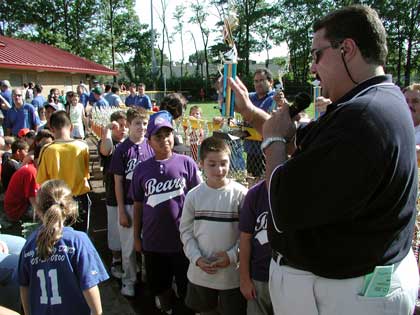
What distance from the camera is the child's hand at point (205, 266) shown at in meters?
2.63

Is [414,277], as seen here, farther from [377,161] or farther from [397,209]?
[377,161]

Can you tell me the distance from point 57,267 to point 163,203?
44.7 inches

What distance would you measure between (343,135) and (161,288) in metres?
2.59

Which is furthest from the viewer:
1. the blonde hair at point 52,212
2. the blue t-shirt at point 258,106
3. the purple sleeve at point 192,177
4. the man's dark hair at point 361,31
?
the blue t-shirt at point 258,106

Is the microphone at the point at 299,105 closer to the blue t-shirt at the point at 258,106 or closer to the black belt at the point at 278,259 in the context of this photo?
the black belt at the point at 278,259

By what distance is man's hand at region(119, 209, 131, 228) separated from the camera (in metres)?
3.75

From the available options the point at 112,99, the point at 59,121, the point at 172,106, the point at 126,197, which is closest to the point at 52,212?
the point at 126,197

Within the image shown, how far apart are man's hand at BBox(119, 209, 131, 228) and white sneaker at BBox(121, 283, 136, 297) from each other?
595 millimetres

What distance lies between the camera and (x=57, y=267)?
2262 mm

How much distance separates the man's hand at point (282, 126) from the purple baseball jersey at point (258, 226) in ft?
3.04

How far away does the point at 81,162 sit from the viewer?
410cm

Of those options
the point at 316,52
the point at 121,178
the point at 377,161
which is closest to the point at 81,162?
the point at 121,178

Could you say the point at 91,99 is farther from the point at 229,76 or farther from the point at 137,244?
the point at 229,76

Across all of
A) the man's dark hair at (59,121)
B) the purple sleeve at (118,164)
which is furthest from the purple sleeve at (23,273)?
the man's dark hair at (59,121)
